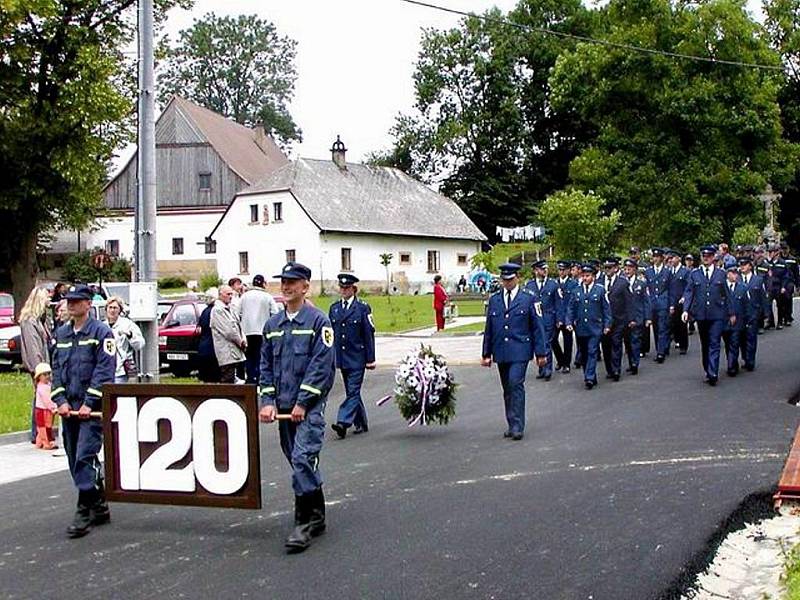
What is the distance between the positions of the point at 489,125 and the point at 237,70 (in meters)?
29.9

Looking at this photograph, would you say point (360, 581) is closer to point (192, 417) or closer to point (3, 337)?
point (192, 417)

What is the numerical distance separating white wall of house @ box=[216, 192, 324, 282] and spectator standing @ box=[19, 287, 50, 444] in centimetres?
4087

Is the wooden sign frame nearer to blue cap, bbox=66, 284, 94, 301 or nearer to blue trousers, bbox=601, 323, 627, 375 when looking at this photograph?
blue cap, bbox=66, 284, 94, 301

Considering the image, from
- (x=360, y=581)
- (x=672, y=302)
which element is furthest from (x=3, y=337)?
(x=360, y=581)

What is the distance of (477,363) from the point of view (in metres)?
20.6

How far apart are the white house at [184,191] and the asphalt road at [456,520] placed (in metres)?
52.9

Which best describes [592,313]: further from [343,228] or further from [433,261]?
[433,261]

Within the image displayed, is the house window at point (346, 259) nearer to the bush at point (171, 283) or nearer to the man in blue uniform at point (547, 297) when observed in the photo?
the bush at point (171, 283)

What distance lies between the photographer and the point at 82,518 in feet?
25.8

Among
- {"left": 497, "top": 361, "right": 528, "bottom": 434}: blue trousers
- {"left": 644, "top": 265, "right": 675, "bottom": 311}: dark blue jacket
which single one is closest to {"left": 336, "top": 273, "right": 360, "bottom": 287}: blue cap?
{"left": 497, "top": 361, "right": 528, "bottom": 434}: blue trousers

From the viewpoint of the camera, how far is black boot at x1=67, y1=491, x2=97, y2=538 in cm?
775

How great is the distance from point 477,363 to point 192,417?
43.7 ft

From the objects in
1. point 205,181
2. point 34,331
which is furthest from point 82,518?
point 205,181

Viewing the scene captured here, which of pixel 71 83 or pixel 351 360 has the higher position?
pixel 71 83
